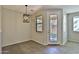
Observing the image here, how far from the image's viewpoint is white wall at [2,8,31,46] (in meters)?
1.27

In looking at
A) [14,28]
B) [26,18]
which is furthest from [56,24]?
[14,28]

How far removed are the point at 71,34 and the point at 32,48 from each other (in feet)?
2.09

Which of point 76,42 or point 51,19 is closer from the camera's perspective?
point 76,42

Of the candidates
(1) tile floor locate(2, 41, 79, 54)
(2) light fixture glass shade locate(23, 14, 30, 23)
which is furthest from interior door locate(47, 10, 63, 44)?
(2) light fixture glass shade locate(23, 14, 30, 23)

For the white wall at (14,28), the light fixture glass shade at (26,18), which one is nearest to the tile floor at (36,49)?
the white wall at (14,28)

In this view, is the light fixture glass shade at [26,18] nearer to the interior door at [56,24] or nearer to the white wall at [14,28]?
the white wall at [14,28]

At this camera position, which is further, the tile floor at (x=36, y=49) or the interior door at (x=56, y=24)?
the interior door at (x=56, y=24)

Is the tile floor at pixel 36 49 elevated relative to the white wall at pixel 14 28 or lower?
lower

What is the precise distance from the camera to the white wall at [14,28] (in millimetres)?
1271

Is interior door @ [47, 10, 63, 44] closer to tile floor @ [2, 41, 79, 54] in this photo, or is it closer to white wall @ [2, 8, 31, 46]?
tile floor @ [2, 41, 79, 54]

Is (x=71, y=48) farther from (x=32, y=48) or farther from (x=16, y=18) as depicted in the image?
(x=16, y=18)

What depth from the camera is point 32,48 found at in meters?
1.28
